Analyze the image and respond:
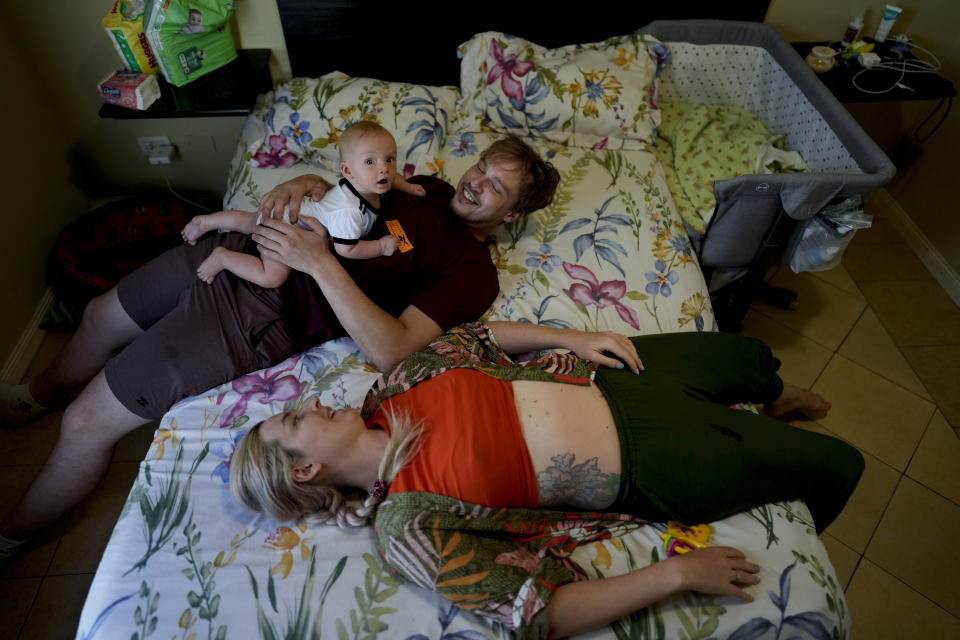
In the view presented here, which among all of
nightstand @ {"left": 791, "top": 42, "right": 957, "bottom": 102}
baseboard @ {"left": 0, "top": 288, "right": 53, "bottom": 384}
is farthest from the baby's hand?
nightstand @ {"left": 791, "top": 42, "right": 957, "bottom": 102}

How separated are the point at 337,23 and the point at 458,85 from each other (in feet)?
1.61

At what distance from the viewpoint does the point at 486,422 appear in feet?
3.65

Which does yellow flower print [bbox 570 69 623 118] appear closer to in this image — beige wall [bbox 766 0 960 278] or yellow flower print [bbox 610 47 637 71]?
yellow flower print [bbox 610 47 637 71]

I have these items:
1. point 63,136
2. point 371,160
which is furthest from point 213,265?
point 63,136

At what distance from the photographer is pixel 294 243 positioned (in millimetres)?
1323

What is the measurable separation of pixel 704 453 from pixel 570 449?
0.91 ft

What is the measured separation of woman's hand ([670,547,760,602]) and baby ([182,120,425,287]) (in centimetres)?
93

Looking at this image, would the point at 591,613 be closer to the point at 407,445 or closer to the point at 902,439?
the point at 407,445

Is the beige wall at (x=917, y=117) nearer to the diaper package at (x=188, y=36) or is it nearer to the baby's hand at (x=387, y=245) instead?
the baby's hand at (x=387, y=245)

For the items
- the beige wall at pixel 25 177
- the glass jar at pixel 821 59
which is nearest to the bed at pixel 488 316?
the glass jar at pixel 821 59

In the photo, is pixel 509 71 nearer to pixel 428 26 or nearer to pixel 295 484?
pixel 428 26

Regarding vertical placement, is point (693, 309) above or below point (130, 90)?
below

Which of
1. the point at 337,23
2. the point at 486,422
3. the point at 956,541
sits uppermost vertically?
the point at 337,23

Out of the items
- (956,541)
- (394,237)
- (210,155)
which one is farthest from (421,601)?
(210,155)
